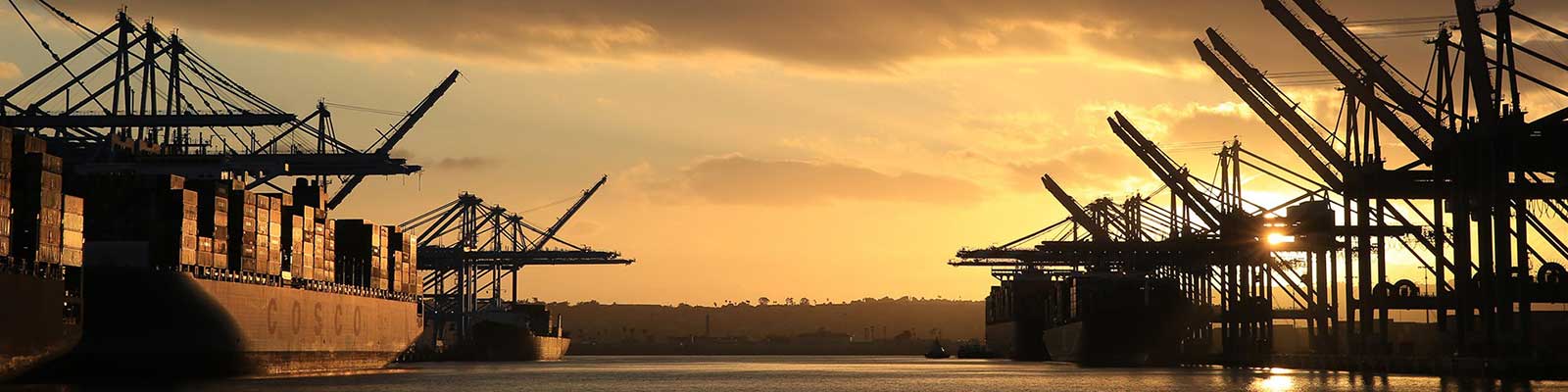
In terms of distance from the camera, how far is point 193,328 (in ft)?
254

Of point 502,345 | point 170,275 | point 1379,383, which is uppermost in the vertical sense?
point 170,275

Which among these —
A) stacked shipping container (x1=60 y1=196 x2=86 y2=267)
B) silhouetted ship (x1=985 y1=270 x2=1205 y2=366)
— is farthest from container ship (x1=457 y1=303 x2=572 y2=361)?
stacked shipping container (x1=60 y1=196 x2=86 y2=267)

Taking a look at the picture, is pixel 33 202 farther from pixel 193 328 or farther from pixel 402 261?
pixel 402 261

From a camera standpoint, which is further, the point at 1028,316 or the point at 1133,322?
the point at 1028,316

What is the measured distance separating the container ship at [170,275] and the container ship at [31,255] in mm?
66

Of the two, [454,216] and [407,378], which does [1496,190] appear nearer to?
[407,378]

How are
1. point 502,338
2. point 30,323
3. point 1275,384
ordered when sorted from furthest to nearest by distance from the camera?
point 502,338, point 1275,384, point 30,323

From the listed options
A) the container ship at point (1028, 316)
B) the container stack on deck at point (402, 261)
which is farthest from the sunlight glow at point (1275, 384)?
the container ship at point (1028, 316)

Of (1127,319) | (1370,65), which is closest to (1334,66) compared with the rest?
(1370,65)

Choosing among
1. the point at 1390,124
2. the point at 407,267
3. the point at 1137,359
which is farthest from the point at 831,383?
the point at 1137,359

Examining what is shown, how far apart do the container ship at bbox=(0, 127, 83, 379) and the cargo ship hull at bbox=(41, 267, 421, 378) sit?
231 centimetres

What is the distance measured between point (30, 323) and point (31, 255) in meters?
2.29

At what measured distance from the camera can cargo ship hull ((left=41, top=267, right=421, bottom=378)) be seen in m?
73.7

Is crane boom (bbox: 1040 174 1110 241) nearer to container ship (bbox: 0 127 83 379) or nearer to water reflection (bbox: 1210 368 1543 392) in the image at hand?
water reflection (bbox: 1210 368 1543 392)
